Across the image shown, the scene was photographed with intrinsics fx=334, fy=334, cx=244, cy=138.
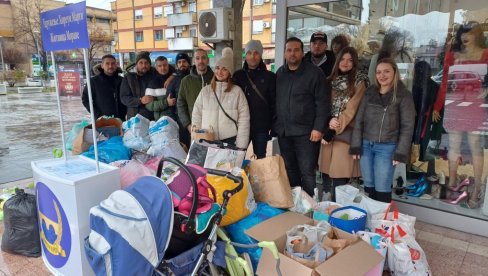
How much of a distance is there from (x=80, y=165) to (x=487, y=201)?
351 cm

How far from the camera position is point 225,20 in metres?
4.64

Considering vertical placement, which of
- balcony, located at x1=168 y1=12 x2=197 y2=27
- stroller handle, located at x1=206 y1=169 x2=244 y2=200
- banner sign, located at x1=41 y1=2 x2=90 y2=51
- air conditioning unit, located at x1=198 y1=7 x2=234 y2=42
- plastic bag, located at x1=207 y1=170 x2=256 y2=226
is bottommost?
plastic bag, located at x1=207 y1=170 x2=256 y2=226

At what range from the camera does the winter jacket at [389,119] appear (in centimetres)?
264

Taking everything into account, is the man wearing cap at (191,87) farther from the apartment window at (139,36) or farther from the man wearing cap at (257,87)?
the apartment window at (139,36)

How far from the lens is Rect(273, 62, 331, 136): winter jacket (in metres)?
2.91

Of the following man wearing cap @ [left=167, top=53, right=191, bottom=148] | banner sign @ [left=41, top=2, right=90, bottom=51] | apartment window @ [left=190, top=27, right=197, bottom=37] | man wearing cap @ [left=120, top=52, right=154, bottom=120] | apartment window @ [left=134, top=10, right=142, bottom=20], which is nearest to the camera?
banner sign @ [left=41, top=2, right=90, bottom=51]

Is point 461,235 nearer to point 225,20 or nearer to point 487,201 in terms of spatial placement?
point 487,201

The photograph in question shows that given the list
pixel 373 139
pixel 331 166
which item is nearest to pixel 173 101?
pixel 331 166

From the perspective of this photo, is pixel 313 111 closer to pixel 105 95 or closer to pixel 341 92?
pixel 341 92

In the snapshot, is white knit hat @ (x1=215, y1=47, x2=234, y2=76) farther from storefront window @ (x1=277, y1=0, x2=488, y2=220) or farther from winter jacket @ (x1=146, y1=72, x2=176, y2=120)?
storefront window @ (x1=277, y1=0, x2=488, y2=220)

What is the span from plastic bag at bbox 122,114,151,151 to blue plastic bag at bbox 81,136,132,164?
0.07 m

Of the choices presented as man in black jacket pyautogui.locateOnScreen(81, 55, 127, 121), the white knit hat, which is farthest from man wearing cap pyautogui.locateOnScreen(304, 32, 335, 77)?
man in black jacket pyautogui.locateOnScreen(81, 55, 127, 121)

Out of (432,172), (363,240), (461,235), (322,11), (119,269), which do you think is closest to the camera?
(119,269)

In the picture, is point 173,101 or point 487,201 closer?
point 487,201
